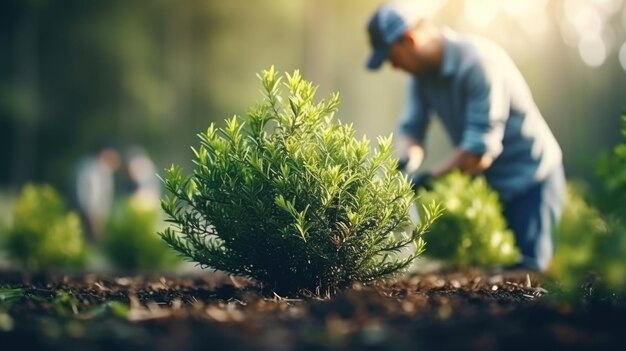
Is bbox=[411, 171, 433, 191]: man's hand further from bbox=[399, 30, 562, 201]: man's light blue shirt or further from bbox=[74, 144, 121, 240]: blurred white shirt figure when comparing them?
bbox=[74, 144, 121, 240]: blurred white shirt figure

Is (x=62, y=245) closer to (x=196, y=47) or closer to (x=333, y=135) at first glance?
(x=333, y=135)

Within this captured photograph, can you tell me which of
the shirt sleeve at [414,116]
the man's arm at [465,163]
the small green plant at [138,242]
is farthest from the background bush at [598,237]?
the small green plant at [138,242]

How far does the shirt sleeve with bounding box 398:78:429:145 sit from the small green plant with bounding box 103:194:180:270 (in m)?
3.80

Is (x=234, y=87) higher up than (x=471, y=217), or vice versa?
(x=234, y=87)

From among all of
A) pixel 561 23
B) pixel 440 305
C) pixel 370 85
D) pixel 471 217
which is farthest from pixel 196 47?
pixel 440 305

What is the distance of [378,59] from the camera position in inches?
206

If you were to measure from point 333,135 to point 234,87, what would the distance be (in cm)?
2379

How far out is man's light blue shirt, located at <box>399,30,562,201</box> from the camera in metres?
4.99

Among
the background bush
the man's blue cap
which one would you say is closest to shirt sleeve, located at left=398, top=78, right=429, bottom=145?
the man's blue cap

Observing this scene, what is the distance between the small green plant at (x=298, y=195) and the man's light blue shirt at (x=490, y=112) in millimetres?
1751

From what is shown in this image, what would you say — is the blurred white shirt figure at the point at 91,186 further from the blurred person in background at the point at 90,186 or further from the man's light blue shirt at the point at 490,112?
the man's light blue shirt at the point at 490,112

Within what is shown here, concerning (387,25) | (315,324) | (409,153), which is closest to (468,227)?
(409,153)

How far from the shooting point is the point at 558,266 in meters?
2.48

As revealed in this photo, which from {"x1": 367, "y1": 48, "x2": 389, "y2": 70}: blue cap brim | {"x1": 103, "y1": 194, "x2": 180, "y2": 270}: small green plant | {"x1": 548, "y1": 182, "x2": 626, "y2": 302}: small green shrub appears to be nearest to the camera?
{"x1": 548, "y1": 182, "x2": 626, "y2": 302}: small green shrub
